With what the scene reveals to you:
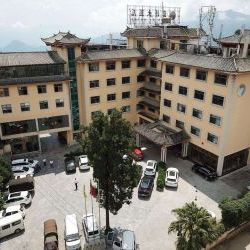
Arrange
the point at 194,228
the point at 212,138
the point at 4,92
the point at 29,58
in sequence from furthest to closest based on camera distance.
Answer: the point at 29,58
the point at 4,92
the point at 212,138
the point at 194,228

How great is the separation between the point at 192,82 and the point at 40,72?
1017 inches

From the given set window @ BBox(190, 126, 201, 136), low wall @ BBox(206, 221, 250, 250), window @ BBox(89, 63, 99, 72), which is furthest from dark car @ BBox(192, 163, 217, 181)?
window @ BBox(89, 63, 99, 72)

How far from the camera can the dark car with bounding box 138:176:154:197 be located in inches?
1521

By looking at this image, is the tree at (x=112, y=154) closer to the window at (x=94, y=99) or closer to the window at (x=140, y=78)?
the window at (x=94, y=99)

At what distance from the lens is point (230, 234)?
105 ft

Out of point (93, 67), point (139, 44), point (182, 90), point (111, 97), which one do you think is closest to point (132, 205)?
point (182, 90)

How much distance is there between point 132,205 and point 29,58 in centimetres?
3089

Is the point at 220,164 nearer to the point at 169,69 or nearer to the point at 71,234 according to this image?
the point at 169,69

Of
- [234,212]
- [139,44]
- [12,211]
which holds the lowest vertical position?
[12,211]

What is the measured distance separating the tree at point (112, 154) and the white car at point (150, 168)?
1463 cm

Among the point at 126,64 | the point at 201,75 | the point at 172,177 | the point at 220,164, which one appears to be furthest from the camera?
the point at 126,64

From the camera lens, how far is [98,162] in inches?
1093

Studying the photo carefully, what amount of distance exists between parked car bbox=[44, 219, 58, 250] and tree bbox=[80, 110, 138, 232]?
7350 mm

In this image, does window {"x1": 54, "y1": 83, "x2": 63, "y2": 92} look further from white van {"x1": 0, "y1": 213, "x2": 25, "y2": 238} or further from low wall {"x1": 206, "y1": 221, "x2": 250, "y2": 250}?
low wall {"x1": 206, "y1": 221, "x2": 250, "y2": 250}
